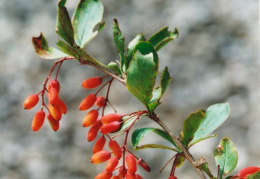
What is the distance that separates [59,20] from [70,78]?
1676 millimetres

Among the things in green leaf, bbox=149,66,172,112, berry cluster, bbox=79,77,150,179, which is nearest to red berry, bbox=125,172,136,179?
berry cluster, bbox=79,77,150,179

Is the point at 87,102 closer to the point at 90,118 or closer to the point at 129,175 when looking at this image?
the point at 90,118

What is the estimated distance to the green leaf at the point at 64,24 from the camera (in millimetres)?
641

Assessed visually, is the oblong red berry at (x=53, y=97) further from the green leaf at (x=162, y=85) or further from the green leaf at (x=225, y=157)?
the green leaf at (x=225, y=157)

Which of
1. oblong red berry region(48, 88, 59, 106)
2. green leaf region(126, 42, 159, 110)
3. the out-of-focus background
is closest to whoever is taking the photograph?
green leaf region(126, 42, 159, 110)

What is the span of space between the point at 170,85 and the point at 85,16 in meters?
1.45

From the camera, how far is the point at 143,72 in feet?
2.01

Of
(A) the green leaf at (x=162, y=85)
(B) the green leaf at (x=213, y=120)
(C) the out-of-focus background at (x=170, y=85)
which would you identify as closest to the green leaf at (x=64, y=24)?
(A) the green leaf at (x=162, y=85)

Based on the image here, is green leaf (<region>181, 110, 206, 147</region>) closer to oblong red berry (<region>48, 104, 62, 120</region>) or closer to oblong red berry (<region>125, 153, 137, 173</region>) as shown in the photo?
oblong red berry (<region>125, 153, 137, 173</region>)

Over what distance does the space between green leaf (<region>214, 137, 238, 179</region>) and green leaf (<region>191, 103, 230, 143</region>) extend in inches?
1.2

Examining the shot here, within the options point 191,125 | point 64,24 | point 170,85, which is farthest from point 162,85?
point 170,85

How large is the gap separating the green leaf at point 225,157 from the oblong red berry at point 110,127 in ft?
0.55

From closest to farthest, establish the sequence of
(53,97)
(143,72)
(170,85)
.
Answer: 1. (143,72)
2. (53,97)
3. (170,85)

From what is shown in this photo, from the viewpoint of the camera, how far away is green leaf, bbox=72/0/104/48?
2.48 ft
